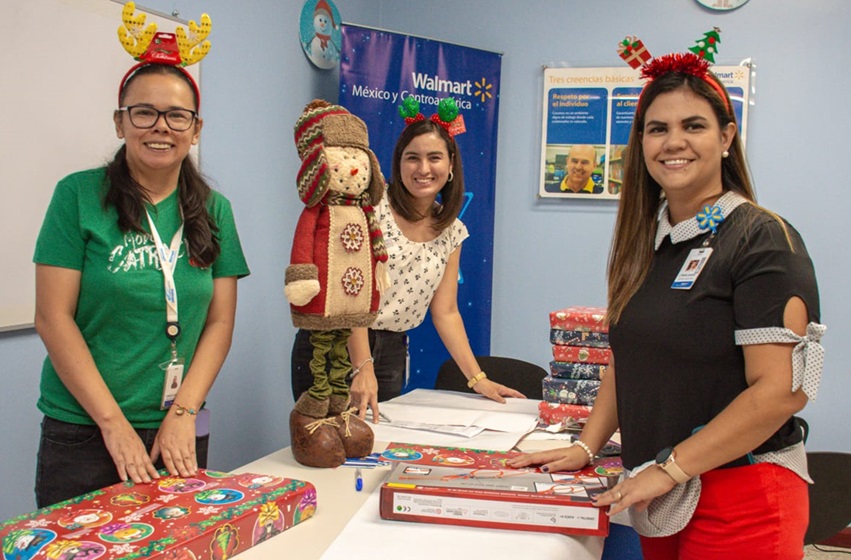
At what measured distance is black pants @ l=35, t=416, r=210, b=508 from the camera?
142cm

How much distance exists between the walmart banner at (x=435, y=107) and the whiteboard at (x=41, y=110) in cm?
129

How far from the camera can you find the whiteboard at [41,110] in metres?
2.01

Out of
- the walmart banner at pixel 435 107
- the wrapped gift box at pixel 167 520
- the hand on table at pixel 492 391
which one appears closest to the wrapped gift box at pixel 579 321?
the hand on table at pixel 492 391

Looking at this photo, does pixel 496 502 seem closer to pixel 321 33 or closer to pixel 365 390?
pixel 365 390

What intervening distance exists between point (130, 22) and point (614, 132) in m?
2.76

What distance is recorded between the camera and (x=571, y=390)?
1938 mm

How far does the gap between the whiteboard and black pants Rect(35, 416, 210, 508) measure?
0.78 meters

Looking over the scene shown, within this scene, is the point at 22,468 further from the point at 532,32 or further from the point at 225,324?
the point at 532,32

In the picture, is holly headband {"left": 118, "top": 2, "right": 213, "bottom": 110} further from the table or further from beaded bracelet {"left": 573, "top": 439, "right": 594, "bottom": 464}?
beaded bracelet {"left": 573, "top": 439, "right": 594, "bottom": 464}

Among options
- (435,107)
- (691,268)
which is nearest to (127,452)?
(691,268)

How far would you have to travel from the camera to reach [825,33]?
344 cm

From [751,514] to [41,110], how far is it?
2034mm

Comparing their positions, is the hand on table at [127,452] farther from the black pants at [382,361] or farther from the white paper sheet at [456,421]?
the black pants at [382,361]

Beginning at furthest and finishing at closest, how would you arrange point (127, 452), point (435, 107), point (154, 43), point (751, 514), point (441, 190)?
point (435, 107)
point (441, 190)
point (154, 43)
point (127, 452)
point (751, 514)
